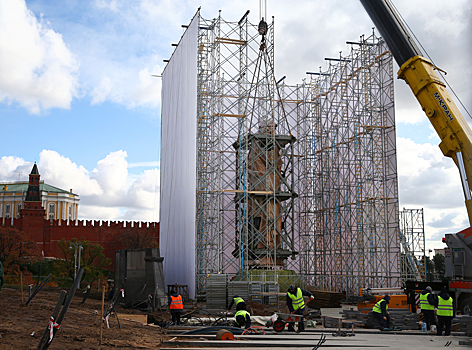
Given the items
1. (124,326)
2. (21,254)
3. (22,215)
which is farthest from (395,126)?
(22,215)

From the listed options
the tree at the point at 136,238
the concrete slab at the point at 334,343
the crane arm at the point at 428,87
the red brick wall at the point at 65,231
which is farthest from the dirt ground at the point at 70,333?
the red brick wall at the point at 65,231

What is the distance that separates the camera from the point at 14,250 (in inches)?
2140

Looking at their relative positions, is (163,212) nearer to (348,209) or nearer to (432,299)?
(348,209)

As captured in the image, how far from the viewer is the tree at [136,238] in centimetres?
6025

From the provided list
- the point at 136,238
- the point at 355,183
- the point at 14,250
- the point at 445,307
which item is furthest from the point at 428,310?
the point at 136,238

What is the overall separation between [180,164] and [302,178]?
9568mm

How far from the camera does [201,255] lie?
26203mm

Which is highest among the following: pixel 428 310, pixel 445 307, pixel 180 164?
pixel 180 164

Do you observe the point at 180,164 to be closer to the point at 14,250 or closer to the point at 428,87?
the point at 428,87

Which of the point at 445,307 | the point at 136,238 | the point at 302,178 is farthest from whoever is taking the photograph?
the point at 136,238

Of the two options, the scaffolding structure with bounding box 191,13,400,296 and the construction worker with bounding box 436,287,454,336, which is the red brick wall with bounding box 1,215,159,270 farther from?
the construction worker with bounding box 436,287,454,336

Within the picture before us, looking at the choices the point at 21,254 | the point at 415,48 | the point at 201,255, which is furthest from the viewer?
the point at 21,254

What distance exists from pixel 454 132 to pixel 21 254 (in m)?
50.5

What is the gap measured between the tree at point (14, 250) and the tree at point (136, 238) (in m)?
10.6
